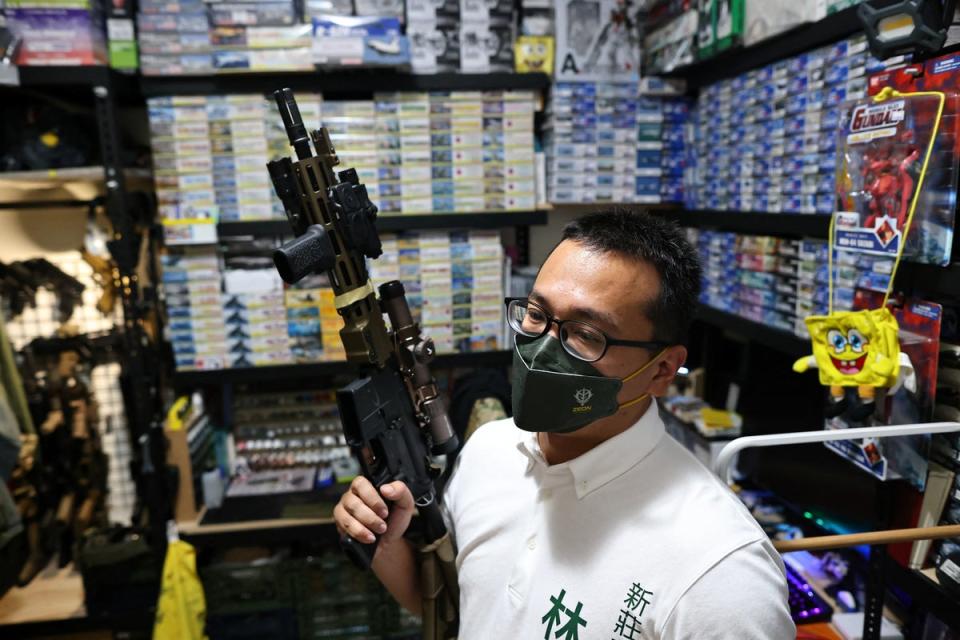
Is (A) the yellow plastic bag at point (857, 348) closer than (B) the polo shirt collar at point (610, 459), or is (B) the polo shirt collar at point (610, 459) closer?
(B) the polo shirt collar at point (610, 459)

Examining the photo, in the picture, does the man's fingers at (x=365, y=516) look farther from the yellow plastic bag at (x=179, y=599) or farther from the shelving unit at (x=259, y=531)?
the yellow plastic bag at (x=179, y=599)

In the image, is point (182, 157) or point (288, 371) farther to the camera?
point (288, 371)

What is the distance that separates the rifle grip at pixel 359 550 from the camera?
122 centimetres

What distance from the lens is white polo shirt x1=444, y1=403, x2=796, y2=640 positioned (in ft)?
2.98

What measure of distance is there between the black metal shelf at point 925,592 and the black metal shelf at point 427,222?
1.72 m

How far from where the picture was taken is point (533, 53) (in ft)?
8.41

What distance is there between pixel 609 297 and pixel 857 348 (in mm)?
785

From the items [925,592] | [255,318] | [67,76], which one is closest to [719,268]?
[925,592]

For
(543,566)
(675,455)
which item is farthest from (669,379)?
(543,566)

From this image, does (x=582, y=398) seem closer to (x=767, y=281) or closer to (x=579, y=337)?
(x=579, y=337)

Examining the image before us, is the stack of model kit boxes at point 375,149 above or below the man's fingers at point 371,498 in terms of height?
above

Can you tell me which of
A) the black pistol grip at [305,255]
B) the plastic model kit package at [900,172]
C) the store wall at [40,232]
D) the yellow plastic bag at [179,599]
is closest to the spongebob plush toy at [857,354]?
the plastic model kit package at [900,172]

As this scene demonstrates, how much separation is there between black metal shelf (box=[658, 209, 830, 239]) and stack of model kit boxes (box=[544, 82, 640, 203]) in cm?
29

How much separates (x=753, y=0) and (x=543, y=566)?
1896 millimetres
